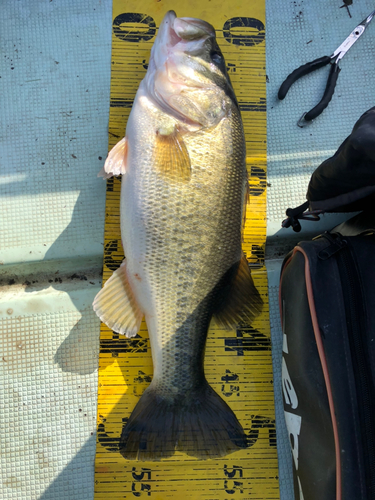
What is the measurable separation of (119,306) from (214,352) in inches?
19.8

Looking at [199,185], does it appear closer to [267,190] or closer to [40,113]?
[267,190]

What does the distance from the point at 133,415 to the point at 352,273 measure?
1.00 meters

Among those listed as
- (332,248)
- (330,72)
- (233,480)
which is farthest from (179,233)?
(330,72)

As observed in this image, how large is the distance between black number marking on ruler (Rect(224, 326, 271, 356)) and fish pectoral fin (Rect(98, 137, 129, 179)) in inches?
35.6

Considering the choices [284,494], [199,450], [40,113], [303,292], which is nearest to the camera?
[303,292]

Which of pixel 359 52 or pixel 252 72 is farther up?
pixel 359 52

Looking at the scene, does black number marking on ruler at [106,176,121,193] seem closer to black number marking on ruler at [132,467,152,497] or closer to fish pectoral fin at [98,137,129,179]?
fish pectoral fin at [98,137,129,179]

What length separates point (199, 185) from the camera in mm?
1246

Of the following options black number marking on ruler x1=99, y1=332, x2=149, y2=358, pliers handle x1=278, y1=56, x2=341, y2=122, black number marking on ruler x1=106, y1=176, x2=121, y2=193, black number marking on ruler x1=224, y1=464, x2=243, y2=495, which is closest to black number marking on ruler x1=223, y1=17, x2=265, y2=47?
pliers handle x1=278, y1=56, x2=341, y2=122

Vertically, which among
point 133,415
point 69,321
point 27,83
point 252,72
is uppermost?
point 252,72

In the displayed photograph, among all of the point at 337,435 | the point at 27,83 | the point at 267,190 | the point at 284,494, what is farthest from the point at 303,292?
the point at 27,83

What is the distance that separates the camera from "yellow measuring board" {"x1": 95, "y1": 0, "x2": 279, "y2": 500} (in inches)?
56.2

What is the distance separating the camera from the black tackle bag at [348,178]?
107 centimetres

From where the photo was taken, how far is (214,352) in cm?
154
